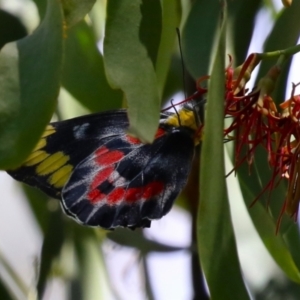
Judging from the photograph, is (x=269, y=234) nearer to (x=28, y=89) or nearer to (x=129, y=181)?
(x=129, y=181)

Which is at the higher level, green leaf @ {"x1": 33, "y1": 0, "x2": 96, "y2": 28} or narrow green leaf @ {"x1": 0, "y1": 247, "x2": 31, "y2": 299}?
green leaf @ {"x1": 33, "y1": 0, "x2": 96, "y2": 28}

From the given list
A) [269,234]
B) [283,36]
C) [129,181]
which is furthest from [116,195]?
[283,36]

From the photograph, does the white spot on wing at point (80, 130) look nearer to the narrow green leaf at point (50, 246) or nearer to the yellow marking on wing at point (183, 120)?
the yellow marking on wing at point (183, 120)

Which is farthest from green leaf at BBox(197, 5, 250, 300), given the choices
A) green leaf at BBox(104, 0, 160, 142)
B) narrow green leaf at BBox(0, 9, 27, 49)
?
narrow green leaf at BBox(0, 9, 27, 49)

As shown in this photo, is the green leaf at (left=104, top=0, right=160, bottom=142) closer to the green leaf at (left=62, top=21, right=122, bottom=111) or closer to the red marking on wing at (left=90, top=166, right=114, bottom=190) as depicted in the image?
the red marking on wing at (left=90, top=166, right=114, bottom=190)

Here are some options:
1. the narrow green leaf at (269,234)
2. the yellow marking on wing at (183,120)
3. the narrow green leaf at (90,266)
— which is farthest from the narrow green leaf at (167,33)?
the narrow green leaf at (90,266)

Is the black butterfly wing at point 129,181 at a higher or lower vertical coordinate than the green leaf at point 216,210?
lower

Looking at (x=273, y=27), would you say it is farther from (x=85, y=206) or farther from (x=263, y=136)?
(x=85, y=206)
